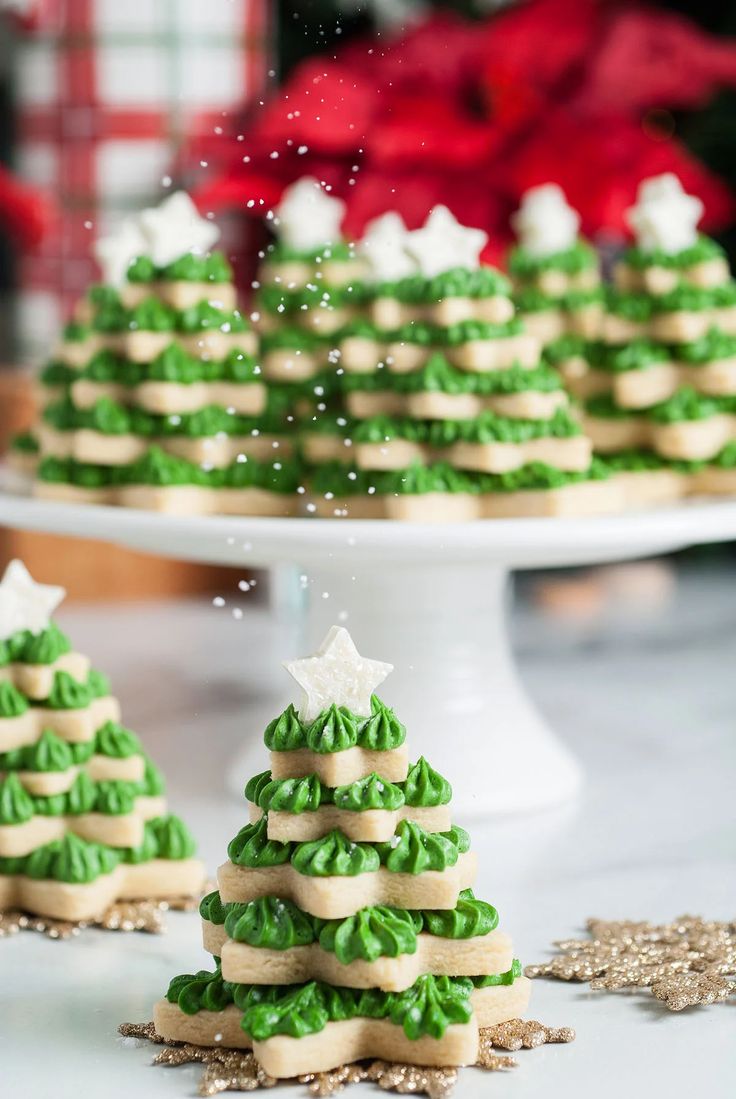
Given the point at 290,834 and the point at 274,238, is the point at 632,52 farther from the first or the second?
the point at 290,834

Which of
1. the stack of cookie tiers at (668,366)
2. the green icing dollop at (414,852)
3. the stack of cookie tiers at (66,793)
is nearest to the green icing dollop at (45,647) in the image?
the stack of cookie tiers at (66,793)

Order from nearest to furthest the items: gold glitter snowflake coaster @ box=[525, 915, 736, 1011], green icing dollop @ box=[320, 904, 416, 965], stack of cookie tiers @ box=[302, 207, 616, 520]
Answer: green icing dollop @ box=[320, 904, 416, 965] < gold glitter snowflake coaster @ box=[525, 915, 736, 1011] < stack of cookie tiers @ box=[302, 207, 616, 520]

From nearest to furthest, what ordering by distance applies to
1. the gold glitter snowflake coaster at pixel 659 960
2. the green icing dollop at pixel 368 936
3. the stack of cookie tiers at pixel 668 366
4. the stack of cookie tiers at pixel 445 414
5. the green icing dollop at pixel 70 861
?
the green icing dollop at pixel 368 936
the gold glitter snowflake coaster at pixel 659 960
the green icing dollop at pixel 70 861
the stack of cookie tiers at pixel 445 414
the stack of cookie tiers at pixel 668 366

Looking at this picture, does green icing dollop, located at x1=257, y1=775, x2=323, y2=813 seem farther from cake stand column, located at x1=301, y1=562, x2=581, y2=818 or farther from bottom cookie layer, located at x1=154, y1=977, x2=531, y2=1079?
cake stand column, located at x1=301, y1=562, x2=581, y2=818

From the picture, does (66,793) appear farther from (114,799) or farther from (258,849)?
(258,849)

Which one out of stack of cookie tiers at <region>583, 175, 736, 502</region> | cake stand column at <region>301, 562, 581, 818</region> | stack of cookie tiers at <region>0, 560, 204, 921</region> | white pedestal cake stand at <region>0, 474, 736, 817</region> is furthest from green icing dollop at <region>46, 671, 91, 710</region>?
stack of cookie tiers at <region>583, 175, 736, 502</region>

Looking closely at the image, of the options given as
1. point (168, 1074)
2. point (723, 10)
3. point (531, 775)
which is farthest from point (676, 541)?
point (723, 10)

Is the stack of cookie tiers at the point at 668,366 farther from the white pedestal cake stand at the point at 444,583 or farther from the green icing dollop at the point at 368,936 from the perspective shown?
the green icing dollop at the point at 368,936
